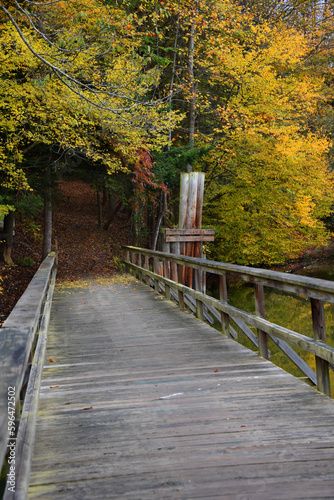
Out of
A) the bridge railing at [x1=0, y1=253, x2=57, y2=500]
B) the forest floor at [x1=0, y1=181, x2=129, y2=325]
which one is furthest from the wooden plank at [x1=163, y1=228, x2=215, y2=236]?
the bridge railing at [x1=0, y1=253, x2=57, y2=500]

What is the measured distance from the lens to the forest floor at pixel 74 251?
45.4 ft

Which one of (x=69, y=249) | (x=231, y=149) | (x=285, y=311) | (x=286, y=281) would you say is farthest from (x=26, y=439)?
(x=69, y=249)

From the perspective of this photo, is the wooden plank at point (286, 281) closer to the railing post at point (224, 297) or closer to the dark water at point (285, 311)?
the railing post at point (224, 297)

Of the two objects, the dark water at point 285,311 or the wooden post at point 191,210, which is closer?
A: the wooden post at point 191,210

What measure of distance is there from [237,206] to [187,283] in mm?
7107

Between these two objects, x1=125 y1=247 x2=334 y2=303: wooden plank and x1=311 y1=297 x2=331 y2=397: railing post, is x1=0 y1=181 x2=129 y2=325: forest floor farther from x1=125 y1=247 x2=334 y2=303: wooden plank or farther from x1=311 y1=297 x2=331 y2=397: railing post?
x1=311 y1=297 x2=331 y2=397: railing post

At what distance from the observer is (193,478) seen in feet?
7.66

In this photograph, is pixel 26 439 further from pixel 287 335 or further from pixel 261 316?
pixel 261 316

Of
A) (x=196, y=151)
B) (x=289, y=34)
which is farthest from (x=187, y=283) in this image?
(x=289, y=34)

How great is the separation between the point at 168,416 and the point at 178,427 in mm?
211

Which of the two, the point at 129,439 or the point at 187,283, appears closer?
the point at 129,439

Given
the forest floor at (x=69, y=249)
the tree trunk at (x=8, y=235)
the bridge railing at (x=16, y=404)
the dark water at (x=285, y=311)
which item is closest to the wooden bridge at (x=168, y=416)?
the bridge railing at (x=16, y=404)

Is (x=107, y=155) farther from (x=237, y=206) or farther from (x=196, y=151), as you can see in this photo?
(x=237, y=206)

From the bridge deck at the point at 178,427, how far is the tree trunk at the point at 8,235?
9.77m
